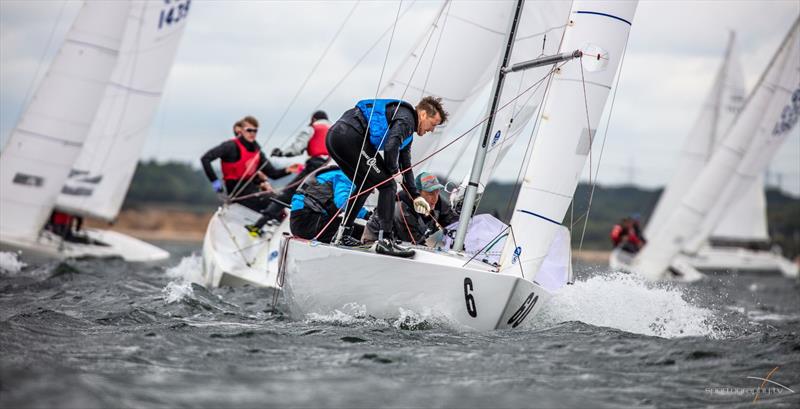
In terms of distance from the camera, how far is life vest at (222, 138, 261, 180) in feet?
31.2

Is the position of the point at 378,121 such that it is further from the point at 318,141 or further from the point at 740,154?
the point at 740,154

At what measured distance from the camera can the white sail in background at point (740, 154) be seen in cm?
1591

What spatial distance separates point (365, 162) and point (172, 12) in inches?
338

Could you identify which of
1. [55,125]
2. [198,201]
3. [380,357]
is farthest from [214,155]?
[198,201]

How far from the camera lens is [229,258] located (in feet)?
29.5

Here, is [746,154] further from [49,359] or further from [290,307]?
[49,359]

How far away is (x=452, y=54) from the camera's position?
9.19 meters

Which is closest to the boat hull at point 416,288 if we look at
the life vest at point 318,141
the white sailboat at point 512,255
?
the white sailboat at point 512,255

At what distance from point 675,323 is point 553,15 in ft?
12.0

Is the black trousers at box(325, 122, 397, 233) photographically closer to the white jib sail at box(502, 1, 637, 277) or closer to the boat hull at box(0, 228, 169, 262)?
the white jib sail at box(502, 1, 637, 277)

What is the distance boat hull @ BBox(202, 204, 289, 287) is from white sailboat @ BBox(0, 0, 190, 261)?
2.62 m

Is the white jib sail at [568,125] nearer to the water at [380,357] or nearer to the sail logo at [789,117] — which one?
the water at [380,357]

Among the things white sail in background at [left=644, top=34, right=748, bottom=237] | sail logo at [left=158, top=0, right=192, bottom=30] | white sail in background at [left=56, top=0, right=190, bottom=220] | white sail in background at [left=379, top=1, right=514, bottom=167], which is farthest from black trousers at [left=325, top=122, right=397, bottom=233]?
white sail in background at [left=644, top=34, right=748, bottom=237]

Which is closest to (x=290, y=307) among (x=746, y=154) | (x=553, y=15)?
(x=553, y=15)
